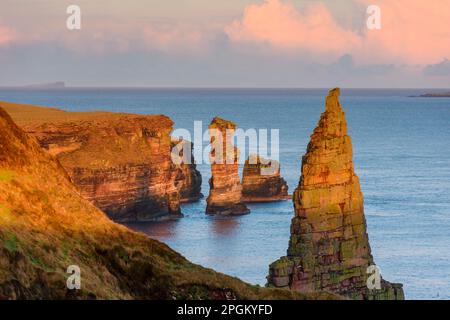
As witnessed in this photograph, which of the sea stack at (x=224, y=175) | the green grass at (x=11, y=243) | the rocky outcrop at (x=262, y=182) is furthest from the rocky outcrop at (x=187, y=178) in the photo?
the green grass at (x=11, y=243)

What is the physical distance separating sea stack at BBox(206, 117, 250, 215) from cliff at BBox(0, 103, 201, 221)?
13.1 ft

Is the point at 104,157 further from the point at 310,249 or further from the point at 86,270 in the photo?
the point at 86,270

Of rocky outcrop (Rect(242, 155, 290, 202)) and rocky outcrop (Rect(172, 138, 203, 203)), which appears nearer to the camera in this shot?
rocky outcrop (Rect(242, 155, 290, 202))

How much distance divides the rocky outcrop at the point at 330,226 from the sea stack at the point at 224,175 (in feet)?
192

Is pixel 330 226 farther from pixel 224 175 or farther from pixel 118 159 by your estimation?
pixel 118 159

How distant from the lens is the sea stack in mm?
128000

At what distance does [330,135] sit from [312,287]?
8.27m

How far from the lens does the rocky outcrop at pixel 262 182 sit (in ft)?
460

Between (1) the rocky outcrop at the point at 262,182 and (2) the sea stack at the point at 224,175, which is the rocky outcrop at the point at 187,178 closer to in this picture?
(1) the rocky outcrop at the point at 262,182

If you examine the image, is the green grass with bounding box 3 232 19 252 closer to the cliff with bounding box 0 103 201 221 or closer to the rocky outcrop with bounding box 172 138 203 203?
the cliff with bounding box 0 103 201 221

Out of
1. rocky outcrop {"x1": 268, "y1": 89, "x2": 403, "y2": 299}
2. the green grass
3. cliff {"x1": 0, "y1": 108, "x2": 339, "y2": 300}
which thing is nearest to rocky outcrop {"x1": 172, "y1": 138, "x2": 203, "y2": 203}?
rocky outcrop {"x1": 268, "y1": 89, "x2": 403, "y2": 299}
